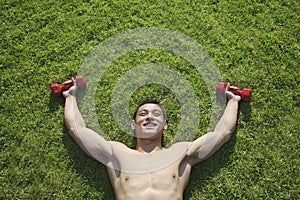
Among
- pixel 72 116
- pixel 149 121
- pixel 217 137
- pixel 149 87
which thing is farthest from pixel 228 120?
pixel 72 116

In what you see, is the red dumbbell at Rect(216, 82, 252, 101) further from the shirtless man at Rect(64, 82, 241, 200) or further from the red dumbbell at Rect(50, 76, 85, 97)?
the red dumbbell at Rect(50, 76, 85, 97)

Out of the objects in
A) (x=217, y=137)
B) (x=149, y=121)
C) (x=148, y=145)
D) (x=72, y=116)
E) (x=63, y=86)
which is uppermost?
(x=63, y=86)

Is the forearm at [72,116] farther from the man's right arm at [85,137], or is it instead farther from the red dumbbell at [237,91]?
the red dumbbell at [237,91]

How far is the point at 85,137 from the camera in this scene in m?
5.71

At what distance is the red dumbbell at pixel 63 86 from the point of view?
5.96 m

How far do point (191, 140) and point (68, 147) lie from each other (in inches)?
71.3

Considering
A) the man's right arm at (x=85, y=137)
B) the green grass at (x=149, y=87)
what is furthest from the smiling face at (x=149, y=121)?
the man's right arm at (x=85, y=137)

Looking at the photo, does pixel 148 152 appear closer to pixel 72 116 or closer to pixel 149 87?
pixel 149 87

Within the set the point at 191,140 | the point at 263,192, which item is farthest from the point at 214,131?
the point at 263,192

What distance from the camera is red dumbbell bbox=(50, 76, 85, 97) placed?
19.6 feet

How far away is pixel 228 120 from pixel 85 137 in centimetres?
207

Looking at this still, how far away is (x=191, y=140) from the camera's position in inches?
234

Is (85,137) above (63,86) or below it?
below

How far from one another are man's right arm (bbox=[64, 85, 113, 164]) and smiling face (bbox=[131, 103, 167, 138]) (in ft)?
1.63
